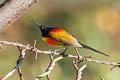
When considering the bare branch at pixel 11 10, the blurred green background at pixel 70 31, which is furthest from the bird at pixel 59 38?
the blurred green background at pixel 70 31

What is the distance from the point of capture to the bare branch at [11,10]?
160cm

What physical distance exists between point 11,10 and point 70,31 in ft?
16.1

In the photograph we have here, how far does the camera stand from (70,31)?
6.50 m

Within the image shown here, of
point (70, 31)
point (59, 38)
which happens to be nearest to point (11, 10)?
point (59, 38)

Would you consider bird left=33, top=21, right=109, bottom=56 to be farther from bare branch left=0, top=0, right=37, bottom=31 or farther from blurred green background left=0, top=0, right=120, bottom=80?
blurred green background left=0, top=0, right=120, bottom=80

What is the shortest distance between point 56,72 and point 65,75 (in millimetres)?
416

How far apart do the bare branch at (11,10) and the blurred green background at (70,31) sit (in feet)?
8.97

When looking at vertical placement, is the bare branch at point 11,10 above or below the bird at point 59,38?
above

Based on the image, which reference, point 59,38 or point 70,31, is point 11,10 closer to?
point 59,38

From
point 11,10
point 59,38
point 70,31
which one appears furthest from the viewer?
point 70,31

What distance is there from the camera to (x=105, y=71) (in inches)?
213

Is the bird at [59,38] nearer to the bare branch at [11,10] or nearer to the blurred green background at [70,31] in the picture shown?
the bare branch at [11,10]

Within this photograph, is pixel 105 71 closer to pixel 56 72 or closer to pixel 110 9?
pixel 56 72

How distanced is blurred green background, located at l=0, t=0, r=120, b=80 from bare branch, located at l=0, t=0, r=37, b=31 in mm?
2735
